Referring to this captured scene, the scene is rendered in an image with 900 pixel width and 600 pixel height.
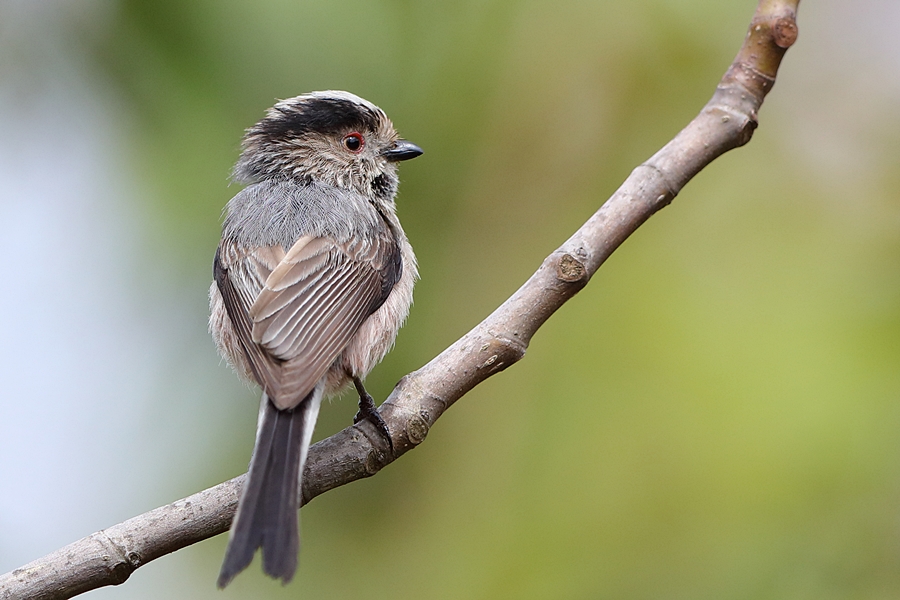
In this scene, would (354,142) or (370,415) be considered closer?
(370,415)

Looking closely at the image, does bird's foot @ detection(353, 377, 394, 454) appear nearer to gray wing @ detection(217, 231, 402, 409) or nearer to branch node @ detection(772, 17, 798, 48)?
gray wing @ detection(217, 231, 402, 409)

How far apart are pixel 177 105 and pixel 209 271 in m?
0.68

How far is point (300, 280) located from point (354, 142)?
3.56 feet

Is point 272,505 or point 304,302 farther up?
point 304,302

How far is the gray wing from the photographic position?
255cm

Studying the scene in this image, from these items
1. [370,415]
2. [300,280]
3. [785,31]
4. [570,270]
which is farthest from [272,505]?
[785,31]

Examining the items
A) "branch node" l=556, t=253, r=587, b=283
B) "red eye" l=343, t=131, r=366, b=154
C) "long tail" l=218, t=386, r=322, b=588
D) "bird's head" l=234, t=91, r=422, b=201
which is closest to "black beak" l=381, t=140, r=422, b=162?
"bird's head" l=234, t=91, r=422, b=201

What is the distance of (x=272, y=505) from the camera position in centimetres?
218

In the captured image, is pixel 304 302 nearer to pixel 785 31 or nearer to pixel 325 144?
pixel 325 144

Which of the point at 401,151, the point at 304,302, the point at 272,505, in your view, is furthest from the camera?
the point at 401,151

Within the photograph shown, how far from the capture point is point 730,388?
302cm

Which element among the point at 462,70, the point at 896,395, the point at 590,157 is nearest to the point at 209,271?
the point at 462,70

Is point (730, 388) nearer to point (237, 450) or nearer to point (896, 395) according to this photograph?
point (896, 395)

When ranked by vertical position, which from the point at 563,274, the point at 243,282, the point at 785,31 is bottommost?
the point at 243,282
